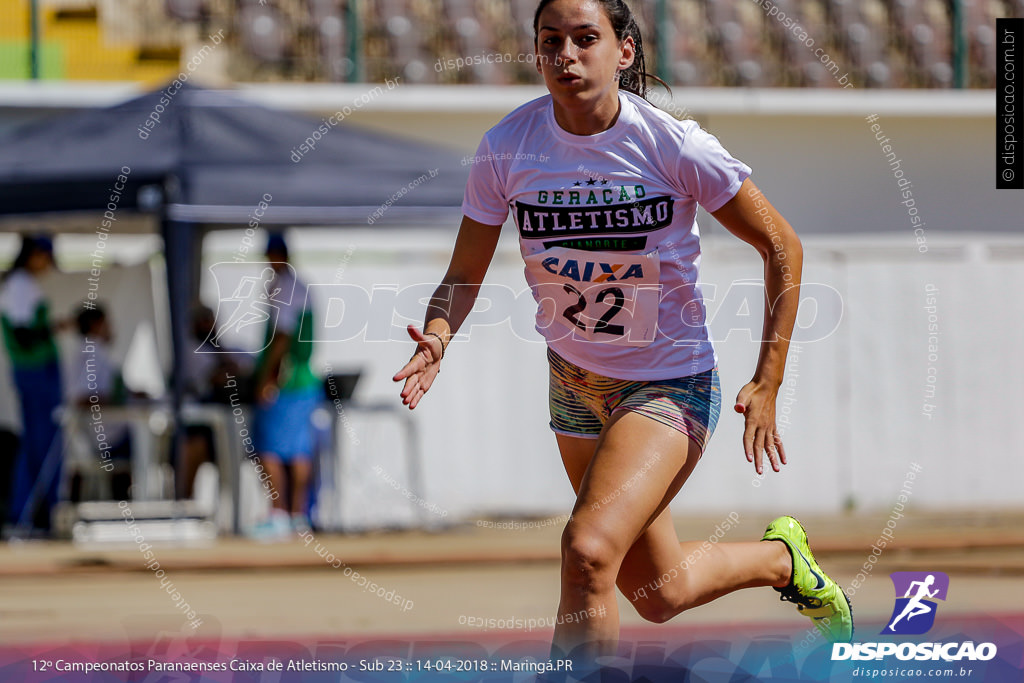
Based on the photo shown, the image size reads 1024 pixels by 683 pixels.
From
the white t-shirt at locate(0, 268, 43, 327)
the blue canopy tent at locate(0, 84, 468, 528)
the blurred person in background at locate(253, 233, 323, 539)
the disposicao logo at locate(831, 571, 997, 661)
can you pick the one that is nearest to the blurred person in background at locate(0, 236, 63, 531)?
the white t-shirt at locate(0, 268, 43, 327)

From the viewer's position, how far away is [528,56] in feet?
35.8

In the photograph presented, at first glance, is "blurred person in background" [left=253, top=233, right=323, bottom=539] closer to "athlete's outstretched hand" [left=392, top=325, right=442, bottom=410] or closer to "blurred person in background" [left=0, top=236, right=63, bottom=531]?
"blurred person in background" [left=0, top=236, right=63, bottom=531]

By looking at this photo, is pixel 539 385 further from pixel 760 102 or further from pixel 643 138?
pixel 643 138

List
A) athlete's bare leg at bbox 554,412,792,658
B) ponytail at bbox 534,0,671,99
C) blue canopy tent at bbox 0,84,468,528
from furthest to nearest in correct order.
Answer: blue canopy tent at bbox 0,84,468,528
ponytail at bbox 534,0,671,99
athlete's bare leg at bbox 554,412,792,658

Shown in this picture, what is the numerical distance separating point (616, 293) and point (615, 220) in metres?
0.20

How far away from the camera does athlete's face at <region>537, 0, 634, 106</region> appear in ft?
10.4

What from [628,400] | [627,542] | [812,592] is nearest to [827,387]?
[812,592]

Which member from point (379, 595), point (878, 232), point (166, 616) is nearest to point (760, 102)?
point (878, 232)

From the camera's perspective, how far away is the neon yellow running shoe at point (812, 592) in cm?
379

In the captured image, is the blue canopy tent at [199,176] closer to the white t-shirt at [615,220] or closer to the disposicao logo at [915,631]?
the disposicao logo at [915,631]

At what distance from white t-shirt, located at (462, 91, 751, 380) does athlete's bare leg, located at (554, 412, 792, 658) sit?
0.73 ft

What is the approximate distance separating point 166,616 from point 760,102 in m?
6.55
